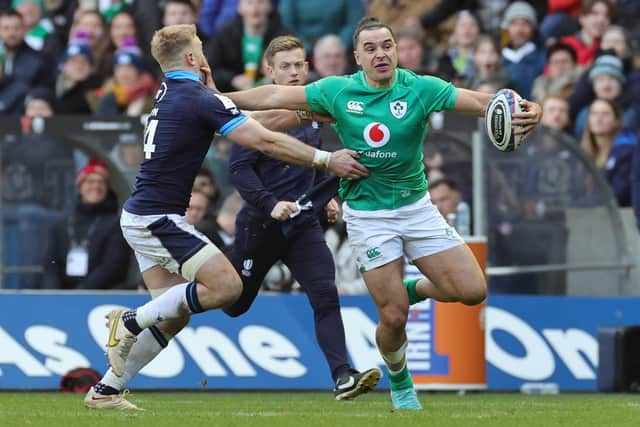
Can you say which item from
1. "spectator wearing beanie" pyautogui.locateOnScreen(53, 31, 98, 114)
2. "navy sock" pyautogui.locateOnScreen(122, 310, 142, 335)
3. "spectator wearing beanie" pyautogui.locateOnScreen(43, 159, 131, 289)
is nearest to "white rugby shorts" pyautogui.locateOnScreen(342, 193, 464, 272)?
"navy sock" pyautogui.locateOnScreen(122, 310, 142, 335)

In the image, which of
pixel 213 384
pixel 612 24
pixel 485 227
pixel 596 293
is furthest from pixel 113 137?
pixel 612 24

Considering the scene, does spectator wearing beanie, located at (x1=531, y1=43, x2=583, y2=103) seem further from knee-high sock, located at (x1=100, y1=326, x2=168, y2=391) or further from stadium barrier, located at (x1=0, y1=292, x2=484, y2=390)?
knee-high sock, located at (x1=100, y1=326, x2=168, y2=391)

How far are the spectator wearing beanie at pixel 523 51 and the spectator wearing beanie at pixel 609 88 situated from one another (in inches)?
41.2

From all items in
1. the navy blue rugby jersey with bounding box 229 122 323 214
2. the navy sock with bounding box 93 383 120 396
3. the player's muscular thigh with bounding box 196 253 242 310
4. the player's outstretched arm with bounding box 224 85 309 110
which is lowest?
the navy sock with bounding box 93 383 120 396

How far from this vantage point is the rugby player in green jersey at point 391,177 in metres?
10.5

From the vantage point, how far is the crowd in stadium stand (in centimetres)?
1670

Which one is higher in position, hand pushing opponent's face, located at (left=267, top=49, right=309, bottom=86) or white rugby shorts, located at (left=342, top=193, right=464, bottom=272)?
hand pushing opponent's face, located at (left=267, top=49, right=309, bottom=86)

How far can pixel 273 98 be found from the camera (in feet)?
35.1

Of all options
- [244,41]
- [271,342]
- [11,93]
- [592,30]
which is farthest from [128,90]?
[592,30]

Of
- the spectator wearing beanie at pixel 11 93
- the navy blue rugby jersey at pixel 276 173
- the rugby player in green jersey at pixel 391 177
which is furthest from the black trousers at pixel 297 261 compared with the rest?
the spectator wearing beanie at pixel 11 93

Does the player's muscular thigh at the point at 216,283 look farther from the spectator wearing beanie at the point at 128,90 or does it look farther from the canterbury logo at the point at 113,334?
the spectator wearing beanie at the point at 128,90

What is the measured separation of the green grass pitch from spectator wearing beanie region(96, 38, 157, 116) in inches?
209

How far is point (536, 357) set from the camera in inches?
568

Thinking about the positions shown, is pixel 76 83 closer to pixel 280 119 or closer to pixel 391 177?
pixel 280 119
